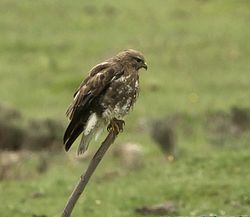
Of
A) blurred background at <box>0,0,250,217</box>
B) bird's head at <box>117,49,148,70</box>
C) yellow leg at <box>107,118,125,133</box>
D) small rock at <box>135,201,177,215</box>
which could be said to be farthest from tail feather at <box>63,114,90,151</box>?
small rock at <box>135,201,177,215</box>

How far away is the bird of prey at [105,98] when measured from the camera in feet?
22.8

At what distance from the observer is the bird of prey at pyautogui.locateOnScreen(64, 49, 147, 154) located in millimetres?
6941

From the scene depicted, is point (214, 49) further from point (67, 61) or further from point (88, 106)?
point (88, 106)

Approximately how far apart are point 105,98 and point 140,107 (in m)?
14.9

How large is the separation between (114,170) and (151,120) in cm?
344

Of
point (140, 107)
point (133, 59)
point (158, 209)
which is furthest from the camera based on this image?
point (140, 107)

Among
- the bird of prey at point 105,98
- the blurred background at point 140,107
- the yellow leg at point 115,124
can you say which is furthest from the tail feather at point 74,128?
the blurred background at point 140,107

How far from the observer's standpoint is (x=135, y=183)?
14.7 metres

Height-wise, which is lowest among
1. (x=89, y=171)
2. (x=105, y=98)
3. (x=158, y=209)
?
(x=89, y=171)

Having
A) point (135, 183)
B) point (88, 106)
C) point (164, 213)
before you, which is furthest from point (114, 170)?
point (88, 106)

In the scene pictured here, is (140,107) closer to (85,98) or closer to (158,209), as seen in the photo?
(158,209)

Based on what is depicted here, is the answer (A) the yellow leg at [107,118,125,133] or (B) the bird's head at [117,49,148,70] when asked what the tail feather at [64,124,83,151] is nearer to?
(A) the yellow leg at [107,118,125,133]

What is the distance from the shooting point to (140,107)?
21.8 meters

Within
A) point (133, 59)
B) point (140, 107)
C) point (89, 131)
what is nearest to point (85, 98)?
point (89, 131)
